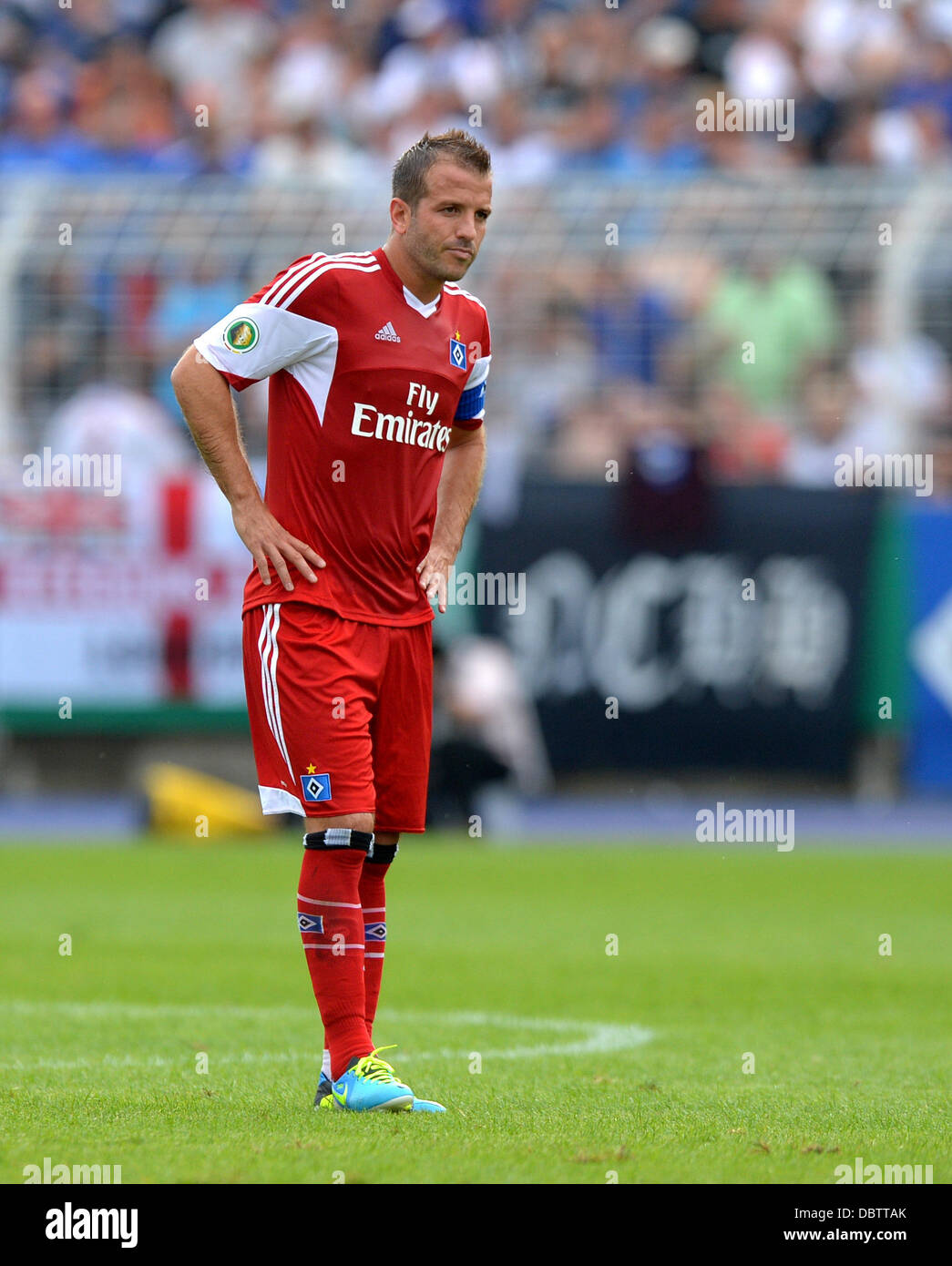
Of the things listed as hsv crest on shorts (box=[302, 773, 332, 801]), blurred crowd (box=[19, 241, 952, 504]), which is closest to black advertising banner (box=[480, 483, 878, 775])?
blurred crowd (box=[19, 241, 952, 504])

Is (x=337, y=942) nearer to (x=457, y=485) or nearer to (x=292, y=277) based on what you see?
(x=457, y=485)

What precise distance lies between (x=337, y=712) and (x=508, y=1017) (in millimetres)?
2334

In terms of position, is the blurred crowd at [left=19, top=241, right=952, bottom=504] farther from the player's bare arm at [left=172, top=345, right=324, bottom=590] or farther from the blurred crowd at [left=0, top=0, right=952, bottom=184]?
the player's bare arm at [left=172, top=345, right=324, bottom=590]

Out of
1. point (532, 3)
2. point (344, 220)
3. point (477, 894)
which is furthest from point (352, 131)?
point (477, 894)

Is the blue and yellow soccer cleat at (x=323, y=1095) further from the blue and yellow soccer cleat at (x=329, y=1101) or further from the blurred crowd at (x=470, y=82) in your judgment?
the blurred crowd at (x=470, y=82)

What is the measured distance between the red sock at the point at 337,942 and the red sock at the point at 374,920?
275 millimetres

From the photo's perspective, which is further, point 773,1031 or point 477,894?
point 477,894

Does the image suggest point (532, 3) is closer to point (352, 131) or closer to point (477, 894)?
point (352, 131)

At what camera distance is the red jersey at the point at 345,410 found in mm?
5496

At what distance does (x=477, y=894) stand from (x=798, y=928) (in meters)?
1.98

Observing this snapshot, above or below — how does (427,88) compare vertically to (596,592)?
above

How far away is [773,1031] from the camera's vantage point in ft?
23.4

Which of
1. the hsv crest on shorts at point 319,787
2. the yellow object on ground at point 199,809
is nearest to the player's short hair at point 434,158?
the hsv crest on shorts at point 319,787
